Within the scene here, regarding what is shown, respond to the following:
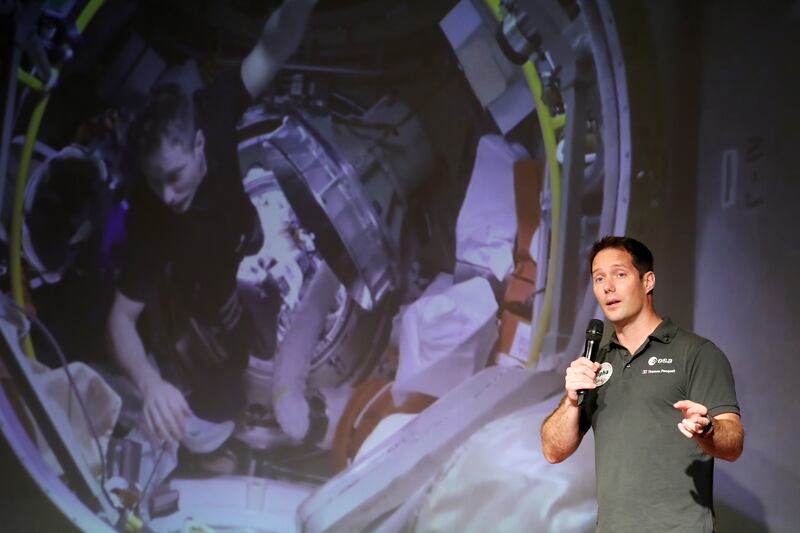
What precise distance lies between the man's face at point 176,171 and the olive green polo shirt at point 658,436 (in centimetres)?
210

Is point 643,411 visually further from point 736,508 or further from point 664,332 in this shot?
point 736,508

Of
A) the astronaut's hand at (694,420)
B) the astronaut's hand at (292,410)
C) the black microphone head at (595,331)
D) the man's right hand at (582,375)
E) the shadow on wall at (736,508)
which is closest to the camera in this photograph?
the astronaut's hand at (694,420)

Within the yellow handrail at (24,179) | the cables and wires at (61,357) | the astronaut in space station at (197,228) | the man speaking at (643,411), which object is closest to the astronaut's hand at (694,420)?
the man speaking at (643,411)

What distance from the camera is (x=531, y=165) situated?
2.98 metres

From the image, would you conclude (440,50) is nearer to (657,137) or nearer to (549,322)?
(657,137)

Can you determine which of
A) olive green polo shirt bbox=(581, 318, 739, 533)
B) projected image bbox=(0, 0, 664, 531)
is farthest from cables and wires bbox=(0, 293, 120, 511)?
olive green polo shirt bbox=(581, 318, 739, 533)

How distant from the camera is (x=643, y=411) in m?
1.51

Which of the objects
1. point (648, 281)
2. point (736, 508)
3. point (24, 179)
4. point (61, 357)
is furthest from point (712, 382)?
point (24, 179)

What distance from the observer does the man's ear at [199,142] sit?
3221 millimetres

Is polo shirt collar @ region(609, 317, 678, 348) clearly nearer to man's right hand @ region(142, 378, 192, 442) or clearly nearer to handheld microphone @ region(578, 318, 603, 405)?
handheld microphone @ region(578, 318, 603, 405)

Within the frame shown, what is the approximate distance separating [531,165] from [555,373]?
76 cm

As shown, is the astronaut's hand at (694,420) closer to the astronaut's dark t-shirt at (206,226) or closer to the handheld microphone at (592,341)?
the handheld microphone at (592,341)

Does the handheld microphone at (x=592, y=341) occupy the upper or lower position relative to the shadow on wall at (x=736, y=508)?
upper

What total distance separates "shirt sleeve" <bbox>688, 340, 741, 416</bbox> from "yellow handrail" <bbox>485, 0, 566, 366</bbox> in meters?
1.39
